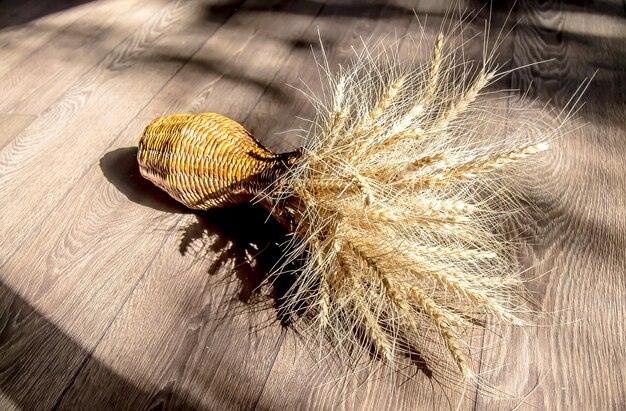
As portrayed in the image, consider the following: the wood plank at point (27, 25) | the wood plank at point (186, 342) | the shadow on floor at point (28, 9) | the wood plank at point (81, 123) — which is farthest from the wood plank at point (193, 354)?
the shadow on floor at point (28, 9)

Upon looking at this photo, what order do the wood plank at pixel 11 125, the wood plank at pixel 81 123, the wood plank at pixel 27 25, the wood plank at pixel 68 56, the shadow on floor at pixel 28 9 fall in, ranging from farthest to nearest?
the shadow on floor at pixel 28 9
the wood plank at pixel 27 25
the wood plank at pixel 68 56
the wood plank at pixel 11 125
the wood plank at pixel 81 123

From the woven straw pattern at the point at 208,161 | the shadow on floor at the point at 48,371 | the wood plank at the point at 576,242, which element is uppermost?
the woven straw pattern at the point at 208,161

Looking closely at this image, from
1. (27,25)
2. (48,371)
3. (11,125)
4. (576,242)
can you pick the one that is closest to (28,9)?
(27,25)

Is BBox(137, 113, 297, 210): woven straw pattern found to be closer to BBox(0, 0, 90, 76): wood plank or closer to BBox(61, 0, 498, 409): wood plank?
BBox(61, 0, 498, 409): wood plank

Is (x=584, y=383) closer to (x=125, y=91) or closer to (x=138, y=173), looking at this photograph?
(x=138, y=173)

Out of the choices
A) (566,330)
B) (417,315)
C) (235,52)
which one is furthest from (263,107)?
(566,330)

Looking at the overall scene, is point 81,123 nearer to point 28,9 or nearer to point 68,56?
point 68,56

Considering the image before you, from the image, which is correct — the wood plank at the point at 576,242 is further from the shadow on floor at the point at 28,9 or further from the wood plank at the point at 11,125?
the shadow on floor at the point at 28,9
